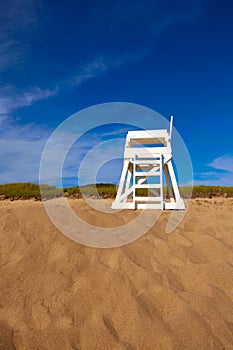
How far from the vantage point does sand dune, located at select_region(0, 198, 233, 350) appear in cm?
341

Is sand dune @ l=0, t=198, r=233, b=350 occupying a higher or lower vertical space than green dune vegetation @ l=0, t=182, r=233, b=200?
lower

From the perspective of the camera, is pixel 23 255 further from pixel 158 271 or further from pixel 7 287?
pixel 158 271

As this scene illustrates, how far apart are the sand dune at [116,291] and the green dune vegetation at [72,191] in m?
4.37

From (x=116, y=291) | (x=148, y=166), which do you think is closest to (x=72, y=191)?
(x=148, y=166)

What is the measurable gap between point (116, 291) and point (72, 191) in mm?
7710

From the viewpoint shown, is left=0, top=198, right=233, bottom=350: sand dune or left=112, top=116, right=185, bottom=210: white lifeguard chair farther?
left=112, top=116, right=185, bottom=210: white lifeguard chair

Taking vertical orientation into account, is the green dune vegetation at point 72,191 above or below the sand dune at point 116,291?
above

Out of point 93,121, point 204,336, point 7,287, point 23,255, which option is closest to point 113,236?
point 23,255

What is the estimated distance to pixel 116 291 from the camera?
4129 mm

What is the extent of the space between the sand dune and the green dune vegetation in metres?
4.37

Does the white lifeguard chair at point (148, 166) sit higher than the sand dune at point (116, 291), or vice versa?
the white lifeguard chair at point (148, 166)

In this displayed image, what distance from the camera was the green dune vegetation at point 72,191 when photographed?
10.3 metres

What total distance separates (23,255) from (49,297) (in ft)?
3.89

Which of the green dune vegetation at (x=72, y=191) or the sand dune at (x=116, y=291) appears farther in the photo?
the green dune vegetation at (x=72, y=191)
